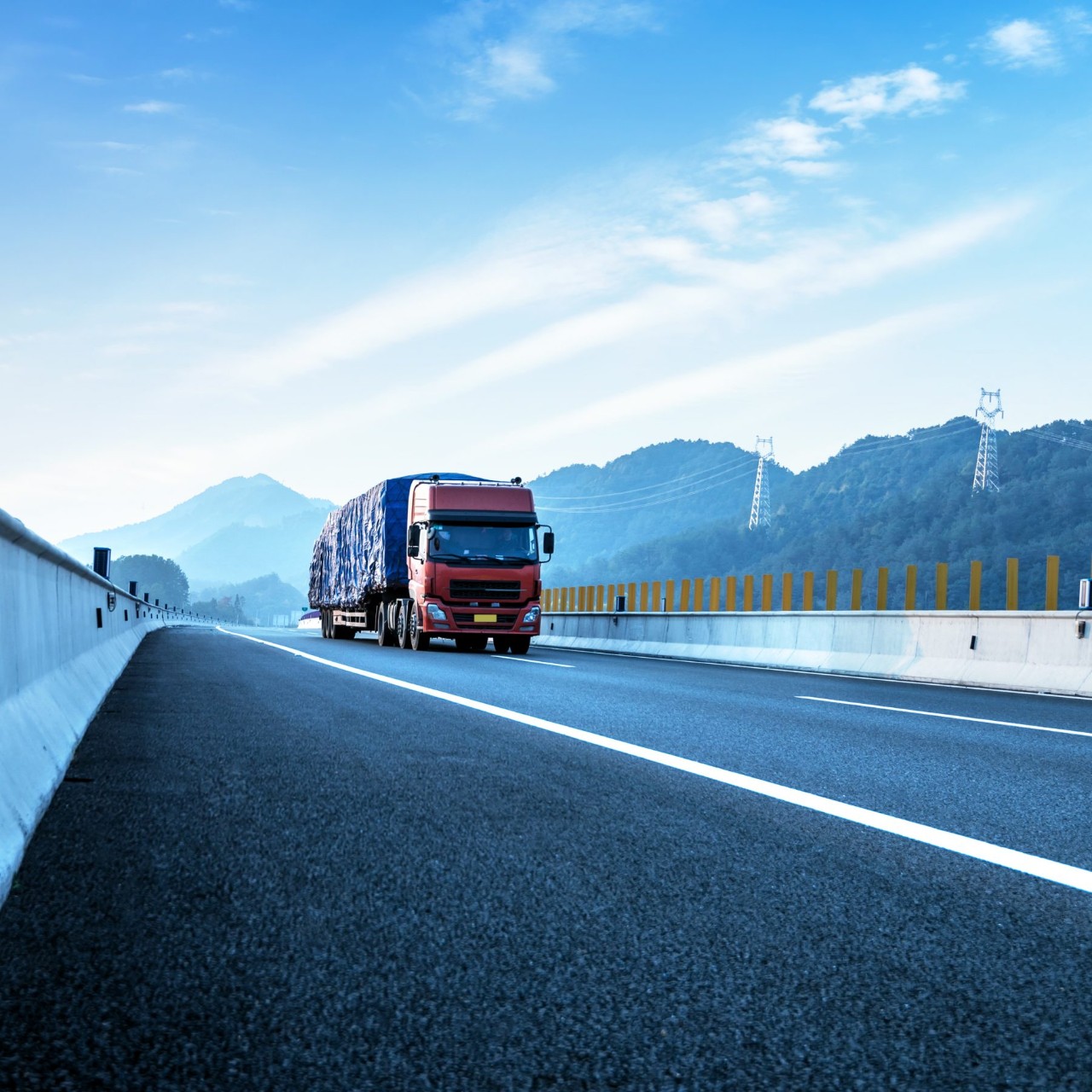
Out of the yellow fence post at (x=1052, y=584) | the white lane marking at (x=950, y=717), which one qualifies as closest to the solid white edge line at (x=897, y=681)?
the yellow fence post at (x=1052, y=584)

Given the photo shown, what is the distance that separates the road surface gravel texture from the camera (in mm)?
2523

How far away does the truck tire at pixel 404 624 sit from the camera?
25750 mm

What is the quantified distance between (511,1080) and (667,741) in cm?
557

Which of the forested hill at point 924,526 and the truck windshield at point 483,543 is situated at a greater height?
the forested hill at point 924,526

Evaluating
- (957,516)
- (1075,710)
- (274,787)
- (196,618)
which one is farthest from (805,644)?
(957,516)

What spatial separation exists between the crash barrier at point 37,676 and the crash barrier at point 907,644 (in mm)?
10759

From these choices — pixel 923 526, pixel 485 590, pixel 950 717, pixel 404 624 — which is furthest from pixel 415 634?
pixel 923 526

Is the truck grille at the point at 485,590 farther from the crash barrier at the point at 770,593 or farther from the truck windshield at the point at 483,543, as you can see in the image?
the crash barrier at the point at 770,593

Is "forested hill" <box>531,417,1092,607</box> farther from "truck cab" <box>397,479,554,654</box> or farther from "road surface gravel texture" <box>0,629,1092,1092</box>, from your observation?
"road surface gravel texture" <box>0,629,1092,1092</box>

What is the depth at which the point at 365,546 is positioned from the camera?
30156 mm

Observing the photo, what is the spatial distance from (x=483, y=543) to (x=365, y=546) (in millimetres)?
6307

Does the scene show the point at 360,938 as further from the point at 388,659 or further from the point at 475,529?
the point at 475,529

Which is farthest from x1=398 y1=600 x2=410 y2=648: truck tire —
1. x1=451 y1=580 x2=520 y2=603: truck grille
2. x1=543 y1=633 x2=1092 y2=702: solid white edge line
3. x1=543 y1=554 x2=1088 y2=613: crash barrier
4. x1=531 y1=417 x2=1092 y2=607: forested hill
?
x1=531 y1=417 x2=1092 y2=607: forested hill

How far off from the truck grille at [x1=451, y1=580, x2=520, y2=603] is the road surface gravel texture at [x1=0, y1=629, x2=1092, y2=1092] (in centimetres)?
1675
